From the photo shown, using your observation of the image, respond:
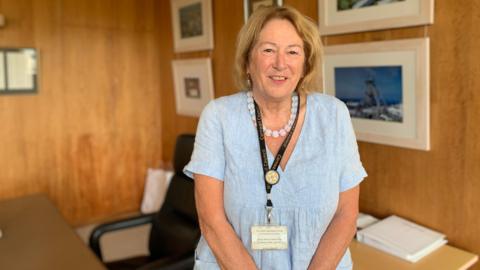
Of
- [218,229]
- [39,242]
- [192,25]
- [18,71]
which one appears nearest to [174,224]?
[39,242]

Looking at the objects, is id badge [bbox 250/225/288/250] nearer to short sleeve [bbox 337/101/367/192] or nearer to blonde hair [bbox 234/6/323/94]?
short sleeve [bbox 337/101/367/192]

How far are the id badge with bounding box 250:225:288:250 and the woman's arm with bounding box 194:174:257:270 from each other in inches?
2.6

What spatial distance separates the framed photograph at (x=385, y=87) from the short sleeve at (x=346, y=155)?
509mm

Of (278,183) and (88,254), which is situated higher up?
(278,183)

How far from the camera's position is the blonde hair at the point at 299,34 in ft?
4.35

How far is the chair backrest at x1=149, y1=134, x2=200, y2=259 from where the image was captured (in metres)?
2.10

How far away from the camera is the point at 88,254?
1.67m

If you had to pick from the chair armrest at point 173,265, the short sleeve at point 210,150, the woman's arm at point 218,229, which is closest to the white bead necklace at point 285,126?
the short sleeve at point 210,150

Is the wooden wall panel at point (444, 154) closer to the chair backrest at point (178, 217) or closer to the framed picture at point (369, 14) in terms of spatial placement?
the framed picture at point (369, 14)

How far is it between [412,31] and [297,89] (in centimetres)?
60

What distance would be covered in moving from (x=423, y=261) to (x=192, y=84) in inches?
76.9

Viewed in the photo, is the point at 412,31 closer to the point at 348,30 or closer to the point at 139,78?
the point at 348,30

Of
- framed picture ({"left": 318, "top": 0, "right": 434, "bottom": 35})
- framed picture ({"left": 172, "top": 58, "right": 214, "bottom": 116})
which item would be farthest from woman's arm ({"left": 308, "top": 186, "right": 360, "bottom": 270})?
framed picture ({"left": 172, "top": 58, "right": 214, "bottom": 116})

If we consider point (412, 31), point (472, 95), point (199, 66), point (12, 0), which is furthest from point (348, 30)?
point (12, 0)
